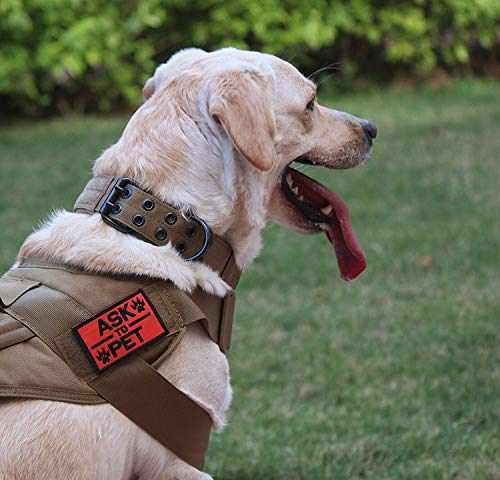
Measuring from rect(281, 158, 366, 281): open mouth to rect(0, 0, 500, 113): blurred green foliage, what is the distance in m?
7.74

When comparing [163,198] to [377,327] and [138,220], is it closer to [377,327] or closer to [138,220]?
[138,220]

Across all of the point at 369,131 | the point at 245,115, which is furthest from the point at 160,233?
the point at 369,131

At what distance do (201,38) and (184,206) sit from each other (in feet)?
29.6

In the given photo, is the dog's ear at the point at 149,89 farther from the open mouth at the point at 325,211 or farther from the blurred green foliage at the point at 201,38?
the blurred green foliage at the point at 201,38

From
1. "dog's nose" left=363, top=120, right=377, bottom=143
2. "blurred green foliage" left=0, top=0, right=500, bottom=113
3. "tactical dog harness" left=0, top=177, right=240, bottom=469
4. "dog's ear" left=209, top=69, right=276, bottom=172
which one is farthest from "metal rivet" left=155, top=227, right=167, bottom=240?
"blurred green foliage" left=0, top=0, right=500, bottom=113

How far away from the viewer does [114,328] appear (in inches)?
83.2

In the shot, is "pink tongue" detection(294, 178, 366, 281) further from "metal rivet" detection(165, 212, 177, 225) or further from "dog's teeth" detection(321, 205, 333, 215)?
"metal rivet" detection(165, 212, 177, 225)

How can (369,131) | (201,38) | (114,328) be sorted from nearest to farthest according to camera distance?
(114,328)
(369,131)
(201,38)

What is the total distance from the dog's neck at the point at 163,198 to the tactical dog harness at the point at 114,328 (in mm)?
32

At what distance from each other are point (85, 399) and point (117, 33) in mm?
8727

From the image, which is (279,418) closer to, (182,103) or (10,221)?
(182,103)

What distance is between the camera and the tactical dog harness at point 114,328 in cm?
205

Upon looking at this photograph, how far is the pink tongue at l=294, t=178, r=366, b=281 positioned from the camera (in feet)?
8.74

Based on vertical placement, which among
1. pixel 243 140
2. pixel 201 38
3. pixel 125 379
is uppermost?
pixel 243 140
